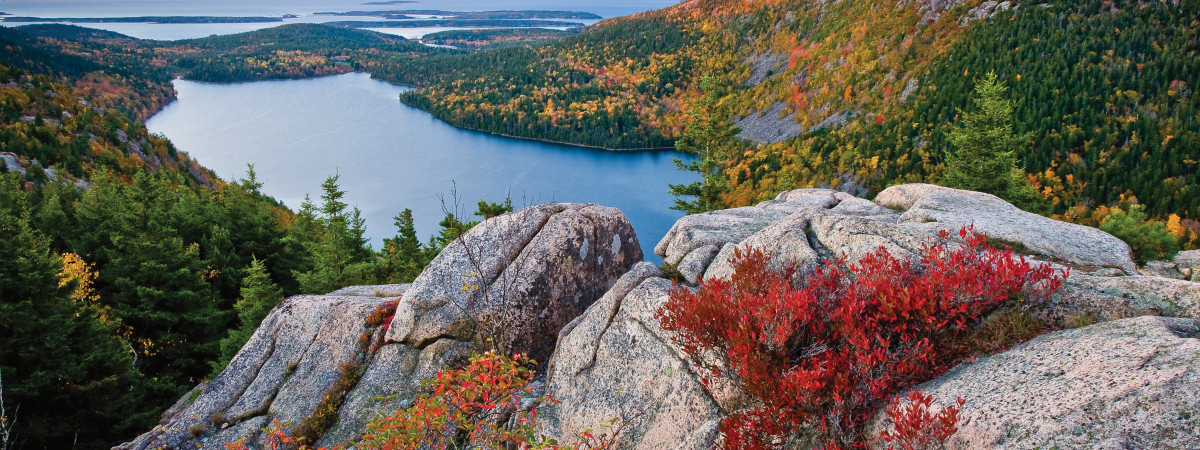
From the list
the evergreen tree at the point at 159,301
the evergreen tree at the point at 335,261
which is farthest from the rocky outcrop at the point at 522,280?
the evergreen tree at the point at 159,301

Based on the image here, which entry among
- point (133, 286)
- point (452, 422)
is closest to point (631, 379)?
point (452, 422)

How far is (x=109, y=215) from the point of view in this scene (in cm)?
3672

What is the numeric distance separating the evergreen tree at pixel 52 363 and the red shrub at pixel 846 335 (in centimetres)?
2693

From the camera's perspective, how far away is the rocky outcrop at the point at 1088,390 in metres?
5.31

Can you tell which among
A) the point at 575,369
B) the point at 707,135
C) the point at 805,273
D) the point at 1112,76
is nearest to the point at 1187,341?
the point at 805,273

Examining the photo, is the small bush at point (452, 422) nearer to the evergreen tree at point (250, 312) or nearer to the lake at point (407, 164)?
the evergreen tree at point (250, 312)

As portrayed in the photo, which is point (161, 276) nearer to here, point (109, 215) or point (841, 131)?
point (109, 215)

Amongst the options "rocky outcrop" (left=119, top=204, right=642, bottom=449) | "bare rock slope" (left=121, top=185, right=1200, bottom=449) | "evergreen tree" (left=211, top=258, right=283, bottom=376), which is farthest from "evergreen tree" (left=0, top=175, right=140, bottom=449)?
"rocky outcrop" (left=119, top=204, right=642, bottom=449)

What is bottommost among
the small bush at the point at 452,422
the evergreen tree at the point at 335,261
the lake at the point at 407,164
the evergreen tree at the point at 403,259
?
the lake at the point at 407,164

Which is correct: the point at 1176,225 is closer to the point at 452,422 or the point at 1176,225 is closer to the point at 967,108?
the point at 967,108

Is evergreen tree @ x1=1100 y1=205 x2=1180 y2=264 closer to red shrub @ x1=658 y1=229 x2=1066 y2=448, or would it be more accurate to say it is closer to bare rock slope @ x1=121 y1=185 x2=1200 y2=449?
bare rock slope @ x1=121 y1=185 x2=1200 y2=449

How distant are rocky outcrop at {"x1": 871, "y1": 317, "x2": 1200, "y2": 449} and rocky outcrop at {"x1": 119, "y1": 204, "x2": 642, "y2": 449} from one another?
10.8 metres

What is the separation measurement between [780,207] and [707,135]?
2511 cm

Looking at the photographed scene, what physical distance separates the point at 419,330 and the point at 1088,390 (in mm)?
14732
